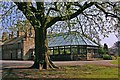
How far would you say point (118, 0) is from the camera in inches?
546

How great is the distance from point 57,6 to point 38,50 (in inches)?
165

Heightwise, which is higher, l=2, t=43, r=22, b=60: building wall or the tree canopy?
the tree canopy

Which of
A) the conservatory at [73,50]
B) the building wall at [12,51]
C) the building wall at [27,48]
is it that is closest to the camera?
the conservatory at [73,50]

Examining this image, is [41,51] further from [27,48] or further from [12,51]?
[12,51]

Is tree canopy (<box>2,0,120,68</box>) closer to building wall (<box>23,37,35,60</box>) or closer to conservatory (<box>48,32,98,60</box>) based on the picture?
conservatory (<box>48,32,98,60</box>)

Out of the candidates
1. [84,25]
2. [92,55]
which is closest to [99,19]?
[84,25]

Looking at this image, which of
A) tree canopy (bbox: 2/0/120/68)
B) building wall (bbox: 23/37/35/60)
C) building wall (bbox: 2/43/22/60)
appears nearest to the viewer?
tree canopy (bbox: 2/0/120/68)

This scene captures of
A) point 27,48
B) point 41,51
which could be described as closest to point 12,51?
point 27,48

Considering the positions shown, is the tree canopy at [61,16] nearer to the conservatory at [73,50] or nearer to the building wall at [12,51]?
the conservatory at [73,50]

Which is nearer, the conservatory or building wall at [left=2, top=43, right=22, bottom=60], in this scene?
the conservatory

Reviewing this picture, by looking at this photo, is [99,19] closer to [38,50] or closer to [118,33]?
[118,33]

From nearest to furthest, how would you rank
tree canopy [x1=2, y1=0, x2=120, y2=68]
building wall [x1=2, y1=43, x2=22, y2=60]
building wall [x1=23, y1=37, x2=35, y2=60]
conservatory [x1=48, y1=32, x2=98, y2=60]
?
tree canopy [x1=2, y1=0, x2=120, y2=68], conservatory [x1=48, y1=32, x2=98, y2=60], building wall [x1=23, y1=37, x2=35, y2=60], building wall [x1=2, y1=43, x2=22, y2=60]

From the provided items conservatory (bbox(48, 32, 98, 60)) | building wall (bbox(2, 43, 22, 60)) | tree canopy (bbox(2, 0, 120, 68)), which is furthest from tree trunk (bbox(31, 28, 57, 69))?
building wall (bbox(2, 43, 22, 60))

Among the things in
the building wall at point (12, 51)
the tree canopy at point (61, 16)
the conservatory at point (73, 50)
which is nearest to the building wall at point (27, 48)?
the building wall at point (12, 51)
